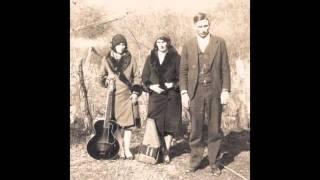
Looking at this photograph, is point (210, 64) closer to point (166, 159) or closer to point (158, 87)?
point (158, 87)

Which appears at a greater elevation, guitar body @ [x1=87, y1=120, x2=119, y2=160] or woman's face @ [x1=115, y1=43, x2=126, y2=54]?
woman's face @ [x1=115, y1=43, x2=126, y2=54]

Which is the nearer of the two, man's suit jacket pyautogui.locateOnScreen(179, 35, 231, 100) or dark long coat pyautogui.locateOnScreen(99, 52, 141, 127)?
man's suit jacket pyautogui.locateOnScreen(179, 35, 231, 100)

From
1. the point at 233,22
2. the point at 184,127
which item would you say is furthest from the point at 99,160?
the point at 233,22

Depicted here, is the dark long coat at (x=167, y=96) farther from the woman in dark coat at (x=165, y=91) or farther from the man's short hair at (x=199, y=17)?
the man's short hair at (x=199, y=17)

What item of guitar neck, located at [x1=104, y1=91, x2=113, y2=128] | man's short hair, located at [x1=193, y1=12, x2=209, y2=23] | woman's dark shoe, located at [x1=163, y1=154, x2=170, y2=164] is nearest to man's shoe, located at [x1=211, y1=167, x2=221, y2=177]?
woman's dark shoe, located at [x1=163, y1=154, x2=170, y2=164]

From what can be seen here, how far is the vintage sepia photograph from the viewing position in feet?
23.2

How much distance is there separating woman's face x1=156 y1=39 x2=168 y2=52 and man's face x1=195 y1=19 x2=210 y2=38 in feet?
1.34

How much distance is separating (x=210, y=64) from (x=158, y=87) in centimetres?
66

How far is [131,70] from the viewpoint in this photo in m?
7.18

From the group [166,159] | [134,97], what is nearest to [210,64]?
[134,97]

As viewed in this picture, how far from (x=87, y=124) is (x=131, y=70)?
0.82 m

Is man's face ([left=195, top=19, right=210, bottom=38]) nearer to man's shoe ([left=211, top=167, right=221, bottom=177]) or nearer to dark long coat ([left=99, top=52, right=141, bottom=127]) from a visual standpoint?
dark long coat ([left=99, top=52, right=141, bottom=127])

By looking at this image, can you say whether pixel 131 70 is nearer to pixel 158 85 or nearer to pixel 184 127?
pixel 158 85

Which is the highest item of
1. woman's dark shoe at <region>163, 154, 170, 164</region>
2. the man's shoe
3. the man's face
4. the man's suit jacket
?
the man's face
